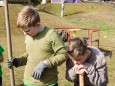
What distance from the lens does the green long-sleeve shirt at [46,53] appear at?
3238 millimetres

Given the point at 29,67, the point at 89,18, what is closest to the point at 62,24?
the point at 89,18

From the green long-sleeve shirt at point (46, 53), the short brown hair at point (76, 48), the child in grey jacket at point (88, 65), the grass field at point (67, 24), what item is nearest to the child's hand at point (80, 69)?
the child in grey jacket at point (88, 65)

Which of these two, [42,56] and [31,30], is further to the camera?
[42,56]

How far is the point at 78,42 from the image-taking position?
2.86 metres

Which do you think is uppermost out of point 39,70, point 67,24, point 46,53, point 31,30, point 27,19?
point 27,19

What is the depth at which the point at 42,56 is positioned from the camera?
3.33 meters

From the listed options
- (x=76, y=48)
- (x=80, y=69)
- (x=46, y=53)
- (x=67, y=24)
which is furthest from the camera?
(x=67, y=24)

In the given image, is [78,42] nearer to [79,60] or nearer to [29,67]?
[79,60]

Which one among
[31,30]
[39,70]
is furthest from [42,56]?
[31,30]

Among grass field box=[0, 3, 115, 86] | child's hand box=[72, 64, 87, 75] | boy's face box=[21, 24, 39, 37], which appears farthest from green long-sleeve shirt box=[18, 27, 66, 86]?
grass field box=[0, 3, 115, 86]

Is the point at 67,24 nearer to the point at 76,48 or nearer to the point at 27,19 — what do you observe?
the point at 27,19

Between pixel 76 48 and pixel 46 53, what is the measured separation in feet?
1.89

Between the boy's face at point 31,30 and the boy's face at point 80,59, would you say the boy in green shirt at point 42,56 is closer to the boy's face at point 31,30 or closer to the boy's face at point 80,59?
the boy's face at point 31,30

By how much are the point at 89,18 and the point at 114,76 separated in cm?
1932
